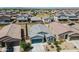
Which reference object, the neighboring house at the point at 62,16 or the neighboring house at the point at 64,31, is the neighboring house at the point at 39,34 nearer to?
the neighboring house at the point at 64,31

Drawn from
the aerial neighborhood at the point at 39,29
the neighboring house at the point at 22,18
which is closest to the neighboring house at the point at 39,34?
the aerial neighborhood at the point at 39,29

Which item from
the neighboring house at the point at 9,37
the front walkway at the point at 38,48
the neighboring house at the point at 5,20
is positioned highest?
the neighboring house at the point at 5,20

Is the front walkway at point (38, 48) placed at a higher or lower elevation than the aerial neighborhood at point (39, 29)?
lower

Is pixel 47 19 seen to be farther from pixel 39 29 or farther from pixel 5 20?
pixel 5 20

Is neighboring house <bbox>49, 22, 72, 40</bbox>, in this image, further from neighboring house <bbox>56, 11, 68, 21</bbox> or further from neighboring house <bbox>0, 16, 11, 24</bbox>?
neighboring house <bbox>0, 16, 11, 24</bbox>

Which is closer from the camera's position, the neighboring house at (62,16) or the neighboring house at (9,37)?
the neighboring house at (9,37)

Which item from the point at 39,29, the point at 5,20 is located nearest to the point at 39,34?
the point at 39,29
